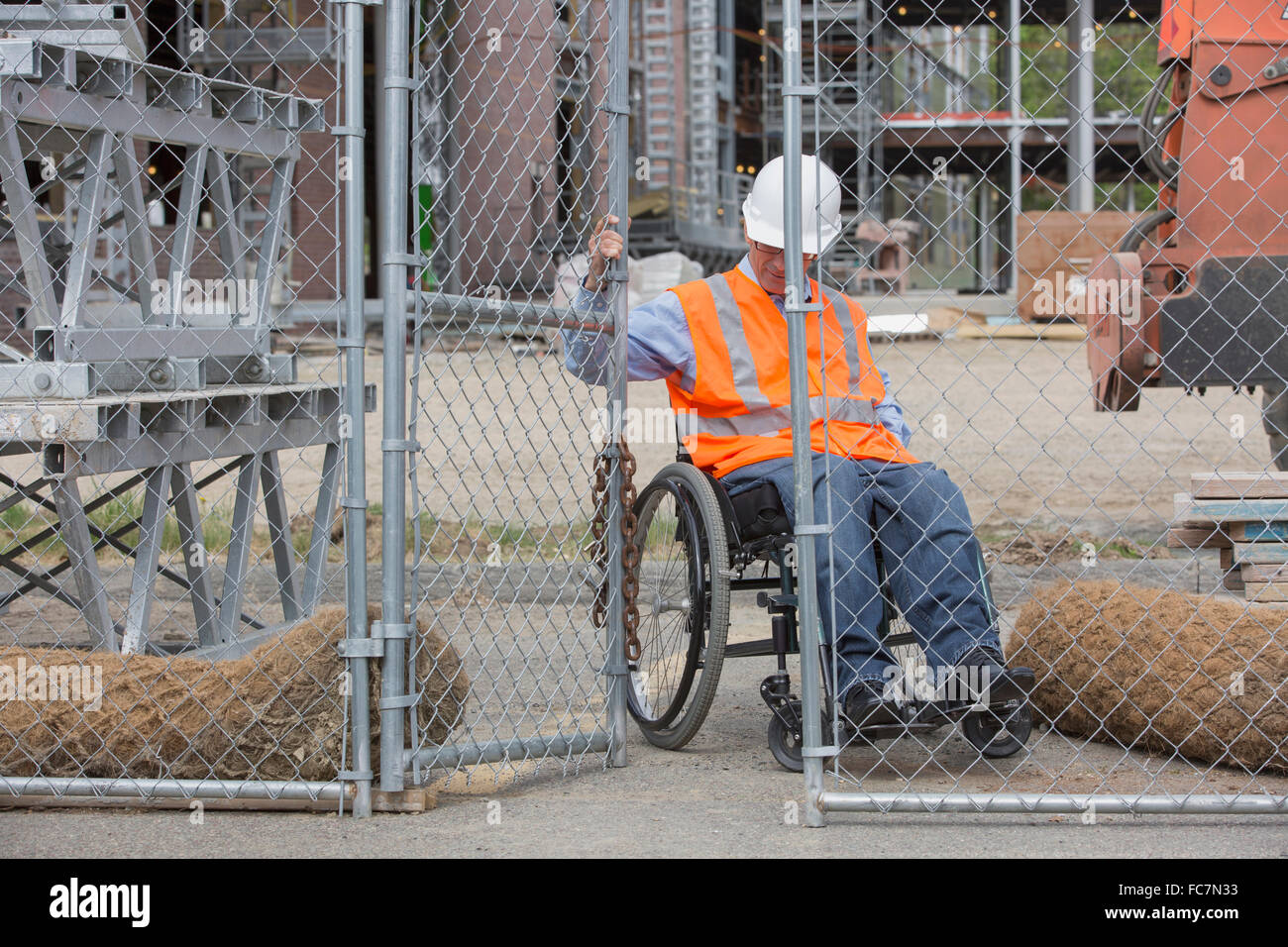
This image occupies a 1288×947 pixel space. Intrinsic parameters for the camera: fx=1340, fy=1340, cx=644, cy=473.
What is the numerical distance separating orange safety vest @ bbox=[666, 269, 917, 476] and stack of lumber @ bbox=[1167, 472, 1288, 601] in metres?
1.50

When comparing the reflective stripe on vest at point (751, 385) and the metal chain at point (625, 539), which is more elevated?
the reflective stripe on vest at point (751, 385)

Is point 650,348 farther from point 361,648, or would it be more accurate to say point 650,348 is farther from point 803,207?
point 361,648

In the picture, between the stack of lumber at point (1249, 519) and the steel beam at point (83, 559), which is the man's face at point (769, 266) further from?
the steel beam at point (83, 559)

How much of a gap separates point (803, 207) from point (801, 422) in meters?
0.91

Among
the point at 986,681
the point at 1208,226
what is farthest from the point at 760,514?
the point at 1208,226

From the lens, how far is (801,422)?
3.31m

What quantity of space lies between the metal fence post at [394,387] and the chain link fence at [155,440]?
0.30 feet

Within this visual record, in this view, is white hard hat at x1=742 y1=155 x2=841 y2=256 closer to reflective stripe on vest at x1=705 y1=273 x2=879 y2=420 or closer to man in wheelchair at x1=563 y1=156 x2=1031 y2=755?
man in wheelchair at x1=563 y1=156 x2=1031 y2=755

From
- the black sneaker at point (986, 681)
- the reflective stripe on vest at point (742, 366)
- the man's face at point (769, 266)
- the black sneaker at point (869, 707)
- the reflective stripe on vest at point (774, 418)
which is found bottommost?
the black sneaker at point (869, 707)

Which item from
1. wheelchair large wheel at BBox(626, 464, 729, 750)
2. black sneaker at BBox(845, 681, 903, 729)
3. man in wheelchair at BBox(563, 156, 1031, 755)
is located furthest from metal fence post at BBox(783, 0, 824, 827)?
wheelchair large wheel at BBox(626, 464, 729, 750)

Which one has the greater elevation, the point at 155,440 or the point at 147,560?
the point at 155,440

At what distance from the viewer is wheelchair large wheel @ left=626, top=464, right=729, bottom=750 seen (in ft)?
12.2

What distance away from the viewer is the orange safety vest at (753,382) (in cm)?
405

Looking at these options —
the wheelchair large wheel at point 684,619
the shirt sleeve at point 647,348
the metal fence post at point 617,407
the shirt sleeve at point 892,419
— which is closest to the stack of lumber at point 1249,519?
the shirt sleeve at point 892,419
